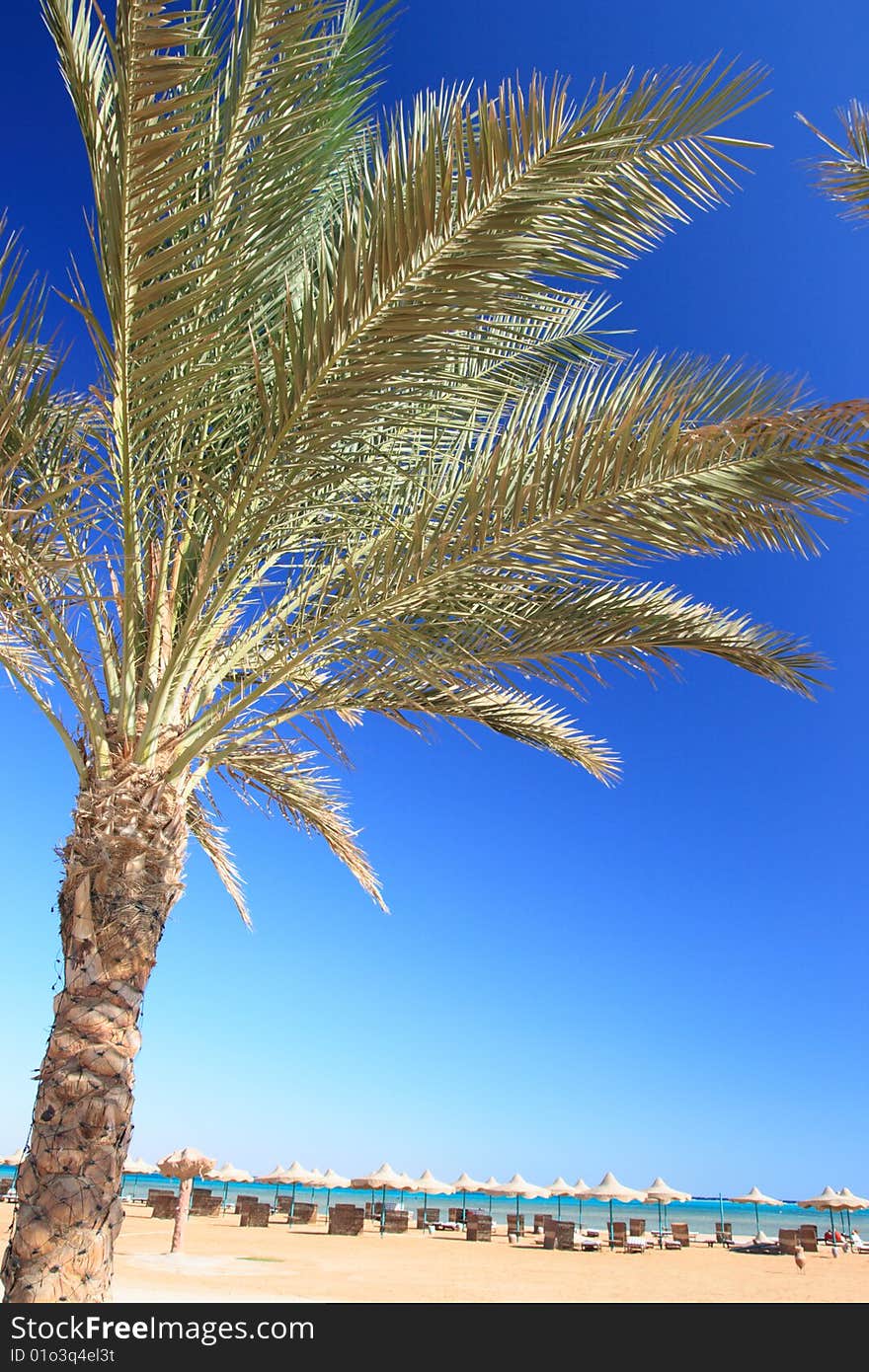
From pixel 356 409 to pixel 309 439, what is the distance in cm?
29

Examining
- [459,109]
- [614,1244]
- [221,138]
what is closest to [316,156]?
[221,138]

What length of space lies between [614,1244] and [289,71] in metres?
26.3

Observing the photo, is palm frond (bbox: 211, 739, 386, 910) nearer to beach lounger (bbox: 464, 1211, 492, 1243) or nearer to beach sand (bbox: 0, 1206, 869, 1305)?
beach sand (bbox: 0, 1206, 869, 1305)

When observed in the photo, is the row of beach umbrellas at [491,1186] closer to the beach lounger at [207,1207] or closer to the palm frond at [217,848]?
the beach lounger at [207,1207]

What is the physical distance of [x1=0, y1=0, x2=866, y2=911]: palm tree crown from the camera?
367 centimetres

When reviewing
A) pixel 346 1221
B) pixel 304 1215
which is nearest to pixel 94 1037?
pixel 346 1221

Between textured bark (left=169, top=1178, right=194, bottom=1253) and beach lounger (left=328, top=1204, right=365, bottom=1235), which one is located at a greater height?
textured bark (left=169, top=1178, right=194, bottom=1253)

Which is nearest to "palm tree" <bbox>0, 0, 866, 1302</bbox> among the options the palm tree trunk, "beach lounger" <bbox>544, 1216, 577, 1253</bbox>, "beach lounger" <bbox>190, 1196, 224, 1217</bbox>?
the palm tree trunk

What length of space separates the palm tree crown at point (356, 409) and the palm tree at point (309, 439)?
0.02 m

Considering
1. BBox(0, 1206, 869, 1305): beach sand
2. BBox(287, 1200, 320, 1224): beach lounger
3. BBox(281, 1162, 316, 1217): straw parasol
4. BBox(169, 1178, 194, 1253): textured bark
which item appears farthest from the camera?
BBox(281, 1162, 316, 1217): straw parasol

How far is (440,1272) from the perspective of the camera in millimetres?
14883

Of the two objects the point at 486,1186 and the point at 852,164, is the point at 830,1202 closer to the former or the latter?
the point at 486,1186

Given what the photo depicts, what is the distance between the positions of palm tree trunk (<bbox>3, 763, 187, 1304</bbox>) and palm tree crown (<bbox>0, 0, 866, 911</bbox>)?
15.1 inches

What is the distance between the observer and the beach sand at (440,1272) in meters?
11.2
